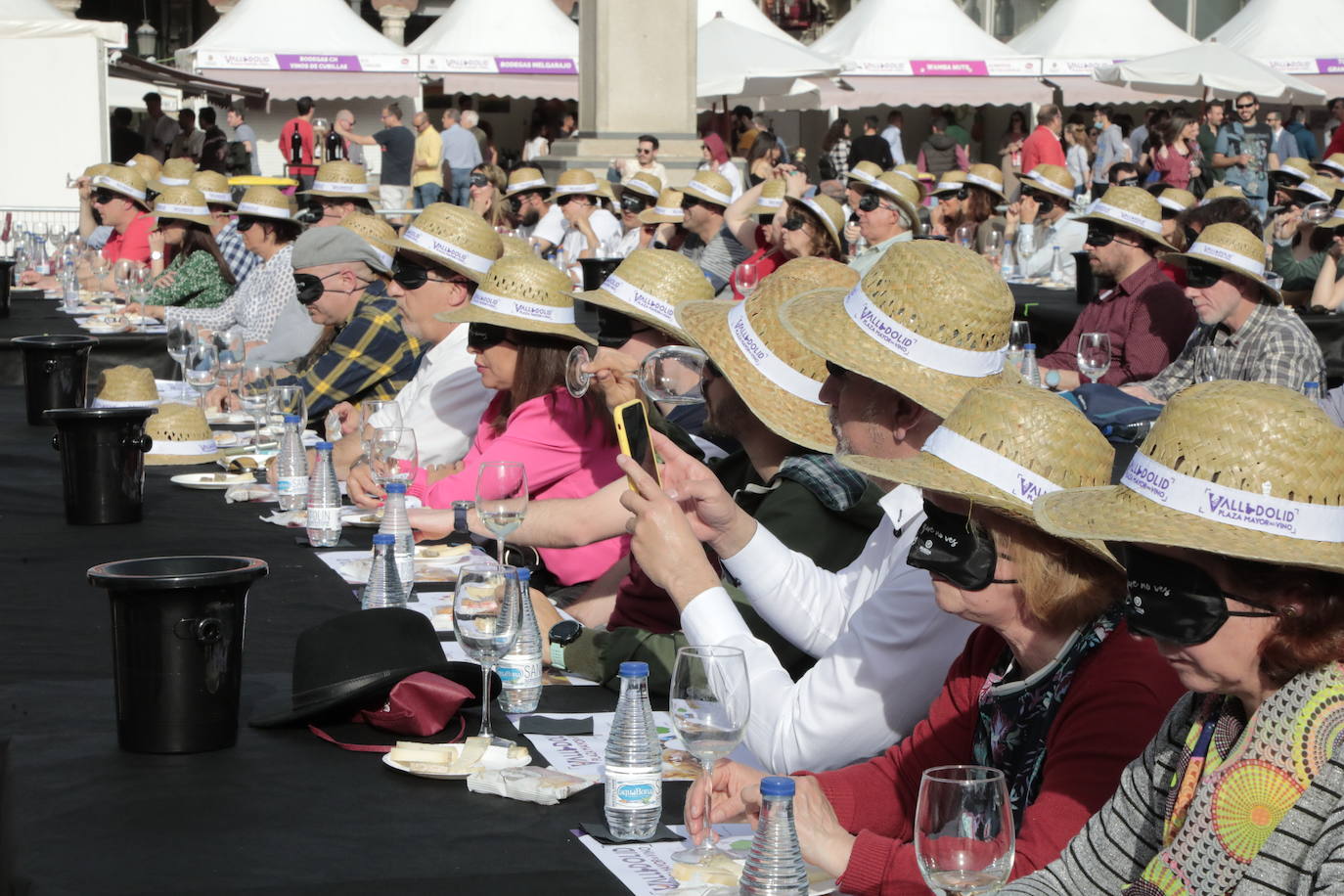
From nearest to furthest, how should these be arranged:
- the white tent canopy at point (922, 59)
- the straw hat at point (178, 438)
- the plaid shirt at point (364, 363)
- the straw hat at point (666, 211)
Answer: the straw hat at point (178, 438)
the plaid shirt at point (364, 363)
the straw hat at point (666, 211)
the white tent canopy at point (922, 59)

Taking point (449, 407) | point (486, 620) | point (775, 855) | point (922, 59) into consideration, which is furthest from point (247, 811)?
point (922, 59)

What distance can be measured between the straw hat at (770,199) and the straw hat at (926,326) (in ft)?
26.1

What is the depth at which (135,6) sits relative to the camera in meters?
40.9

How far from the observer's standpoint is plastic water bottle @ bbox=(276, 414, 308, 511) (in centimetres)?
457

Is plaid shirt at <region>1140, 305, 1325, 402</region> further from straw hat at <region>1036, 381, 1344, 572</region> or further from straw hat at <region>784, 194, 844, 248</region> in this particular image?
straw hat at <region>1036, 381, 1344, 572</region>

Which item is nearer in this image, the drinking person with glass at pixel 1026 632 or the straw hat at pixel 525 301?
the drinking person with glass at pixel 1026 632

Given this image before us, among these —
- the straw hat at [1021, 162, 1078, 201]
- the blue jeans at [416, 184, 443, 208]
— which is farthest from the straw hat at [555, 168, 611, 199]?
the blue jeans at [416, 184, 443, 208]

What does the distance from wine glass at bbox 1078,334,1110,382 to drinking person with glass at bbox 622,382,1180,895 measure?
465 cm

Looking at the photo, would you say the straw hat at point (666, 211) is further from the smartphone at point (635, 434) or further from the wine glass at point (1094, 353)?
the smartphone at point (635, 434)

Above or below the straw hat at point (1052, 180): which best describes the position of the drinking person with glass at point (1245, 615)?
below

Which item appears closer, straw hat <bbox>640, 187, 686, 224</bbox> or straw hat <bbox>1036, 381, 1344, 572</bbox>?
straw hat <bbox>1036, 381, 1344, 572</bbox>

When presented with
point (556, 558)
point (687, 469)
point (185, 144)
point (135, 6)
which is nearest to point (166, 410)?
point (556, 558)

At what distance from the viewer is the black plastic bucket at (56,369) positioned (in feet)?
19.2

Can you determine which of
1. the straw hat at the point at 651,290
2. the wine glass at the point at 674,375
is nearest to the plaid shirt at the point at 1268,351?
the straw hat at the point at 651,290
